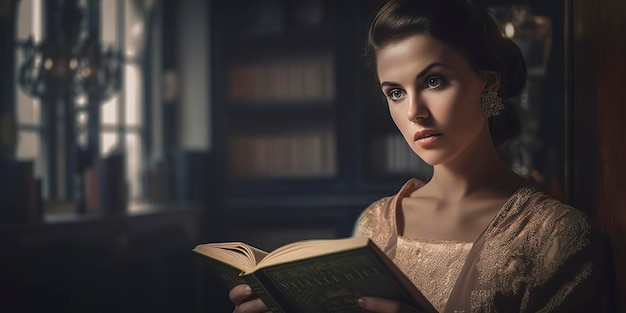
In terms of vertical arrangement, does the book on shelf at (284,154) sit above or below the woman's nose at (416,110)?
below

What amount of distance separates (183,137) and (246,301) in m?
4.06

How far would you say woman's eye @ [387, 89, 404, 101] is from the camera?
1240 millimetres

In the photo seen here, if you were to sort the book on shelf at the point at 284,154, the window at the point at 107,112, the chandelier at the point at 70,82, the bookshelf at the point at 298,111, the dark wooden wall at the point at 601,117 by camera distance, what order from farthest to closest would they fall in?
1. the book on shelf at the point at 284,154
2. the bookshelf at the point at 298,111
3. the window at the point at 107,112
4. the chandelier at the point at 70,82
5. the dark wooden wall at the point at 601,117

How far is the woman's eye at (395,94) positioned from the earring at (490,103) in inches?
5.1

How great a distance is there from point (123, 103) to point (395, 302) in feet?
12.1

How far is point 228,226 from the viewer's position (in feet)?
16.8

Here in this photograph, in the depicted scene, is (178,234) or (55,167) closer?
(55,167)

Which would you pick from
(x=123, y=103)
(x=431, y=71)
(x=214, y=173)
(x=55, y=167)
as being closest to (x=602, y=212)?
(x=431, y=71)

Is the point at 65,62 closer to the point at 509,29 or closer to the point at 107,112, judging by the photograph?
the point at 107,112

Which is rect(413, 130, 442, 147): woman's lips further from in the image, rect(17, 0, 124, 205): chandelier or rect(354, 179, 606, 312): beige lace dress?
rect(17, 0, 124, 205): chandelier

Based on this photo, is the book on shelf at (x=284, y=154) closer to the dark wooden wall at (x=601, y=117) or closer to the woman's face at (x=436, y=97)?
the dark wooden wall at (x=601, y=117)

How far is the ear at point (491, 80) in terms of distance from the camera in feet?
4.05

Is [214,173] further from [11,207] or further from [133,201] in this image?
[11,207]

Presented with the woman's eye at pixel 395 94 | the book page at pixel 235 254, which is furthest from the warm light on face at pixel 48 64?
the woman's eye at pixel 395 94
